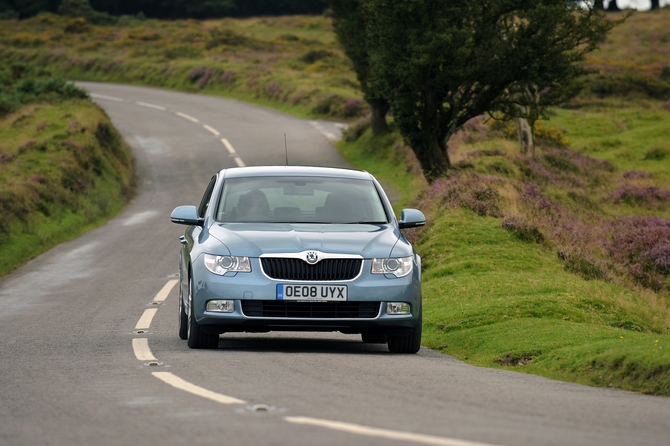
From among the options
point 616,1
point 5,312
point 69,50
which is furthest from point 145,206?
point 616,1

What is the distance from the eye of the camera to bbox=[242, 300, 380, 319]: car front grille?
10859 millimetres

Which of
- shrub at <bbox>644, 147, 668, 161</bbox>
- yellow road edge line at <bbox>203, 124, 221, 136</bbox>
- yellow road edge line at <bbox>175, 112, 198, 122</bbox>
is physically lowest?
yellow road edge line at <bbox>175, 112, 198, 122</bbox>

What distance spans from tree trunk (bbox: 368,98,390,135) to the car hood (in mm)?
29209

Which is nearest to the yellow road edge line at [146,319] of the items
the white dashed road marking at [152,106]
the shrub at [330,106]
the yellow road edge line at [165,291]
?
the yellow road edge line at [165,291]

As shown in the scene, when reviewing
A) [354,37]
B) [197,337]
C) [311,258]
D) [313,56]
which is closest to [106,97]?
[313,56]

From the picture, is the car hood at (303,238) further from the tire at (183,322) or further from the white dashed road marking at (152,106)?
the white dashed road marking at (152,106)

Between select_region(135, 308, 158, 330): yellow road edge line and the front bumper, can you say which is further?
select_region(135, 308, 158, 330): yellow road edge line

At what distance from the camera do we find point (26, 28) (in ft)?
313

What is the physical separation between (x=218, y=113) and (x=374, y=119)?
593 inches

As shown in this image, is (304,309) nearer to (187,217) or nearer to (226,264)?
(226,264)

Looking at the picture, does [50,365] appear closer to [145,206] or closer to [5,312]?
[5,312]

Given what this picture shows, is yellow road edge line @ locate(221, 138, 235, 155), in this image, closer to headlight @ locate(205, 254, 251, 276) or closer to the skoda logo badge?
headlight @ locate(205, 254, 251, 276)

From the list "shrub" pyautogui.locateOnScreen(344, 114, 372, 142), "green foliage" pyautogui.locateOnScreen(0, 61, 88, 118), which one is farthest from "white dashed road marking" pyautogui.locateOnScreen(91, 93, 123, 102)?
"shrub" pyautogui.locateOnScreen(344, 114, 372, 142)

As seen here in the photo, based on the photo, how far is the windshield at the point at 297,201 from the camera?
12.1 metres
